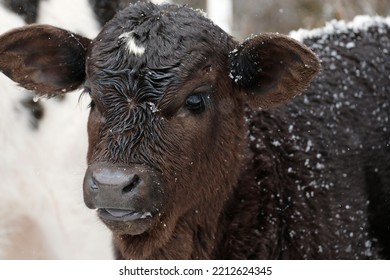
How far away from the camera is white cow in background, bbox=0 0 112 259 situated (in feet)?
17.4

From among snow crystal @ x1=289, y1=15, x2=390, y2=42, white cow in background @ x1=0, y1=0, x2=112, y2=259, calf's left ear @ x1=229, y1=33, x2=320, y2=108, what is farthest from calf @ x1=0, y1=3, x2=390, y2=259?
white cow in background @ x1=0, y1=0, x2=112, y2=259

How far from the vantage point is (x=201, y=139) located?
422 centimetres

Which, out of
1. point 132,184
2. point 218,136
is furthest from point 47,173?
point 132,184

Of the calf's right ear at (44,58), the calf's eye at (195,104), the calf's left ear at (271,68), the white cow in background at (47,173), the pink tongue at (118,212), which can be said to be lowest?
the white cow in background at (47,173)

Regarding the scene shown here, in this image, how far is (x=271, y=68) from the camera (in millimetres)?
4348

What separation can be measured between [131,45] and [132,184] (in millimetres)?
725

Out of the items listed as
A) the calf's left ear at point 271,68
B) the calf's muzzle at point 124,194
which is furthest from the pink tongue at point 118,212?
the calf's left ear at point 271,68

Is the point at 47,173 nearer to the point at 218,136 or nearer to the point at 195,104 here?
the point at 218,136

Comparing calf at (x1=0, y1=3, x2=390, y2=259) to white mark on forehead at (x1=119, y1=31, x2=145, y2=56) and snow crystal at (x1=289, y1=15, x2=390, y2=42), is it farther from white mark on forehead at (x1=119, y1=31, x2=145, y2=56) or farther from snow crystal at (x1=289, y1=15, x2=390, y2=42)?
snow crystal at (x1=289, y1=15, x2=390, y2=42)

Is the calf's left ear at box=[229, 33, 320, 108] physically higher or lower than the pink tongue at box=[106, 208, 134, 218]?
higher

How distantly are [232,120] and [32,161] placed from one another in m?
1.60

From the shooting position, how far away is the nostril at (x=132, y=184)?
376 centimetres

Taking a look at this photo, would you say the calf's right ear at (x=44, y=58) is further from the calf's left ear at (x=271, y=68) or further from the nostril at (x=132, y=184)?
the nostril at (x=132, y=184)

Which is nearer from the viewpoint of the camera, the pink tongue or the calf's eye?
the pink tongue
